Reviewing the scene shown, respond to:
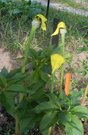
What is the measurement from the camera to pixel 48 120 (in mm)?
1855

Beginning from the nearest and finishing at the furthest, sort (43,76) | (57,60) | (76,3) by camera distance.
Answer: (57,60)
(43,76)
(76,3)

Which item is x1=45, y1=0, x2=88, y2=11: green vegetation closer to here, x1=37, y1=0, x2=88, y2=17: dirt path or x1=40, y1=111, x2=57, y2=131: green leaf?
x1=37, y1=0, x2=88, y2=17: dirt path

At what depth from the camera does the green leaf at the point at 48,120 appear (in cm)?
185

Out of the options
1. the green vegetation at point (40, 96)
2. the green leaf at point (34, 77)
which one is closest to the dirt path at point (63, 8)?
the green vegetation at point (40, 96)

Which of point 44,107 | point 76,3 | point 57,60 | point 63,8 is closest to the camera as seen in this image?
point 57,60

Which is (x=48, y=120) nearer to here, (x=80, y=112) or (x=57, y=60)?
(x=80, y=112)

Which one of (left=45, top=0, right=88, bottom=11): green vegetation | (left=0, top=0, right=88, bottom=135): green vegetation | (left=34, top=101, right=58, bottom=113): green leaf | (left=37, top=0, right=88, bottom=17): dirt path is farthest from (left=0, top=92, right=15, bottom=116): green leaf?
(left=45, top=0, right=88, bottom=11): green vegetation

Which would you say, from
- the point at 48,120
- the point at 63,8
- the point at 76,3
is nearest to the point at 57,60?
the point at 48,120

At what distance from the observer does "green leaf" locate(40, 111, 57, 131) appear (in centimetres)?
185

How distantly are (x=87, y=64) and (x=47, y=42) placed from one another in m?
0.67

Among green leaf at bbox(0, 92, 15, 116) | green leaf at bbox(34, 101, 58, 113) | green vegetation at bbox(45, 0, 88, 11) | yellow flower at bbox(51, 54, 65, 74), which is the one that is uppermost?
yellow flower at bbox(51, 54, 65, 74)

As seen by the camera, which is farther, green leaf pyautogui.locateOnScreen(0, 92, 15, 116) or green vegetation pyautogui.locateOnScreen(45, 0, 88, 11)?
green vegetation pyautogui.locateOnScreen(45, 0, 88, 11)

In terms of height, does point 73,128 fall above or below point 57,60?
below

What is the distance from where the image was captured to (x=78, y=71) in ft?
12.3
